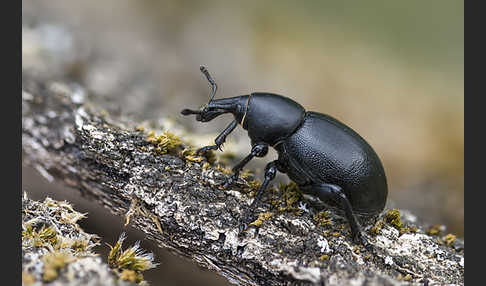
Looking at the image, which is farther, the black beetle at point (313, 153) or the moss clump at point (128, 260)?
the black beetle at point (313, 153)

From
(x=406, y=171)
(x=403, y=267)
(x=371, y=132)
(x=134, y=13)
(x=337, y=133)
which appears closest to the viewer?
(x=403, y=267)

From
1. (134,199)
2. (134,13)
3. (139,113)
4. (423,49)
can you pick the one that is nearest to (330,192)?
(134,199)

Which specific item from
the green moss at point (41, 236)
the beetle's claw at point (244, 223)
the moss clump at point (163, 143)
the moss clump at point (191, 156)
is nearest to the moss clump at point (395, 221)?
the beetle's claw at point (244, 223)

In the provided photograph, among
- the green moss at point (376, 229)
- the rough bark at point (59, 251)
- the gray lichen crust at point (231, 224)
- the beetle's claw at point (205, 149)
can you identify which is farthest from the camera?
the beetle's claw at point (205, 149)

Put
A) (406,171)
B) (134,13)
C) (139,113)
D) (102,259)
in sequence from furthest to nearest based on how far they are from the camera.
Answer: (134,13) < (406,171) < (139,113) < (102,259)

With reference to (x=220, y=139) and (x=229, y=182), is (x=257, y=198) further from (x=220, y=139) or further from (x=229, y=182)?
(x=220, y=139)

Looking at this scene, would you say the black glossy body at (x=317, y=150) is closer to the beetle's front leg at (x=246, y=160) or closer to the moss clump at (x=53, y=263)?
the beetle's front leg at (x=246, y=160)

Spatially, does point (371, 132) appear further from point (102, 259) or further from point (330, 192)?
point (102, 259)

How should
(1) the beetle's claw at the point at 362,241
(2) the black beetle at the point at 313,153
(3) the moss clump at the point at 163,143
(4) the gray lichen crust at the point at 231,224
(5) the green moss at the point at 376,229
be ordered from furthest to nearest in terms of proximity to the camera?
(3) the moss clump at the point at 163,143
(5) the green moss at the point at 376,229
(2) the black beetle at the point at 313,153
(1) the beetle's claw at the point at 362,241
(4) the gray lichen crust at the point at 231,224
